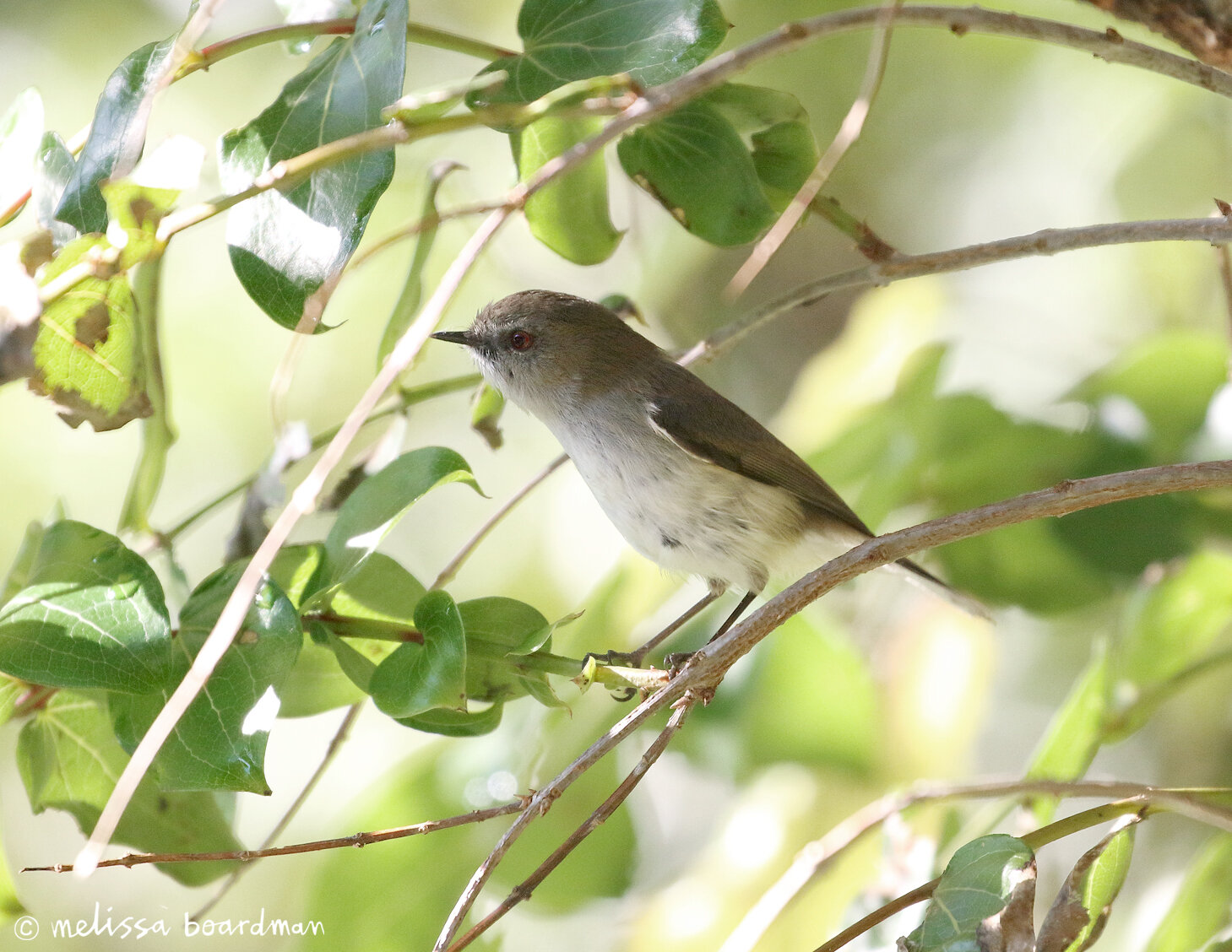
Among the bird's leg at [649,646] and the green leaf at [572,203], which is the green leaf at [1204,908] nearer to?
the bird's leg at [649,646]

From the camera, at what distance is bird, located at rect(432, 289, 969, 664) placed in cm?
199

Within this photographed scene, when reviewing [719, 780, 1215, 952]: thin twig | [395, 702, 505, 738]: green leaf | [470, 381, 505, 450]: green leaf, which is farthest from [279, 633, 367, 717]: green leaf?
[719, 780, 1215, 952]: thin twig

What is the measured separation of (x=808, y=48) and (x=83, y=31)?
83.0 inches

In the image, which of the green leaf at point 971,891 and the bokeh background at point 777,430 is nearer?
the green leaf at point 971,891

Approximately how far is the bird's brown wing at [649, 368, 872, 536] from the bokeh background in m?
0.08

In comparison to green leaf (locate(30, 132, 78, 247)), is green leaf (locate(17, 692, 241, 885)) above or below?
below

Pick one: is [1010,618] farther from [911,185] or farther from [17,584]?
[17,584]

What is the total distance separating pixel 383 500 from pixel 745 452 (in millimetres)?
918

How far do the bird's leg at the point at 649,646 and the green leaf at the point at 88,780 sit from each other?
2.18 ft

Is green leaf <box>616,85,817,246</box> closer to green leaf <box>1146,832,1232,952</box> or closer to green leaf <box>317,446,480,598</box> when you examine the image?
green leaf <box>317,446,480,598</box>

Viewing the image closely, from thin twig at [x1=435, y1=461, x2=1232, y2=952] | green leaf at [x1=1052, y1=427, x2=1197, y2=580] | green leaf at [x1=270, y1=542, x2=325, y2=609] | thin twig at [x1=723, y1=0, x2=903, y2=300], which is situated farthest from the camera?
green leaf at [x1=1052, y1=427, x2=1197, y2=580]

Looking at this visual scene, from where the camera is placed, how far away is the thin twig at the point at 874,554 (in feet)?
3.31

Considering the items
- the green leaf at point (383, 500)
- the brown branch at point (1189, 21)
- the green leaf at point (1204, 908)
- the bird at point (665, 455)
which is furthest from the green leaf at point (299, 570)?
the green leaf at point (1204, 908)

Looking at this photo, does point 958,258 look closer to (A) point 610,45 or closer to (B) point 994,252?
(B) point 994,252
